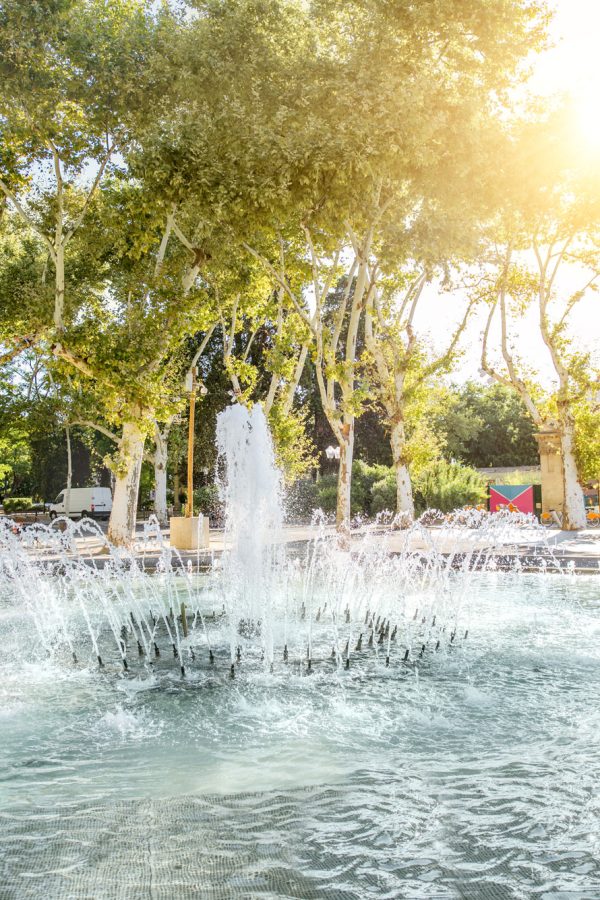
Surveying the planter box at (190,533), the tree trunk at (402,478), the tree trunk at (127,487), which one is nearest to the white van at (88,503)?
the planter box at (190,533)

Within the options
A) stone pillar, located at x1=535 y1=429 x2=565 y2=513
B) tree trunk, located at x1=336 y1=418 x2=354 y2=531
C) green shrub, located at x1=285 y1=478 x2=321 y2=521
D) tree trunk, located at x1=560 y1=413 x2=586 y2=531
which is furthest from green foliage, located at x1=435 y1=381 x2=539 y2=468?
tree trunk, located at x1=336 y1=418 x2=354 y2=531

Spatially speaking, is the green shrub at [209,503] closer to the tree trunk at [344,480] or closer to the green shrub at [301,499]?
the green shrub at [301,499]

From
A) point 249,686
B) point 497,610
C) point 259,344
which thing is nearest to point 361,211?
point 497,610

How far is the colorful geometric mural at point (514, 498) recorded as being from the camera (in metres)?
26.7

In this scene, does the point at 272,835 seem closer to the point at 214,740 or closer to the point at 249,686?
the point at 214,740

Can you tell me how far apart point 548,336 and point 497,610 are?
1349 cm

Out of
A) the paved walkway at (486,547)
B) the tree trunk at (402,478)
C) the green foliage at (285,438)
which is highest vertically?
the green foliage at (285,438)

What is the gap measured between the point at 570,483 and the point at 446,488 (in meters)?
7.76

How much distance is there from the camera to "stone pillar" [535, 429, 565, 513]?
26.5 m

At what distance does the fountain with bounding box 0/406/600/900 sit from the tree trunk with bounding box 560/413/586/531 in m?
12.2

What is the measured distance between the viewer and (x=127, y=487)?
19281mm

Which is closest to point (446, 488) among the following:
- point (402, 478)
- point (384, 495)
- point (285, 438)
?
point (384, 495)

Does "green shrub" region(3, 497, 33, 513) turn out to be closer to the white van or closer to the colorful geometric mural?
the white van

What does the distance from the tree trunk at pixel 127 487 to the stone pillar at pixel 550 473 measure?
14.4 metres
